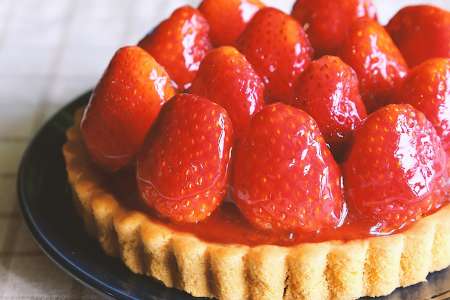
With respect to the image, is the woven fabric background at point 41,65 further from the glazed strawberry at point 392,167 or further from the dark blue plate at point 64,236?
the glazed strawberry at point 392,167

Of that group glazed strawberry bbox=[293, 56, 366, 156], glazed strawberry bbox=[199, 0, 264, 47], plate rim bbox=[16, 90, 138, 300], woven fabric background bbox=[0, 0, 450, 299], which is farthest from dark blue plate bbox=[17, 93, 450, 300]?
glazed strawberry bbox=[199, 0, 264, 47]

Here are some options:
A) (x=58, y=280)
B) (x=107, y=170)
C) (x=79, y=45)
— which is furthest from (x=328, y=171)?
(x=79, y=45)

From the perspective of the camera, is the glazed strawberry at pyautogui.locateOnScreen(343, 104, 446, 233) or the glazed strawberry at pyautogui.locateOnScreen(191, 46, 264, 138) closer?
the glazed strawberry at pyautogui.locateOnScreen(343, 104, 446, 233)

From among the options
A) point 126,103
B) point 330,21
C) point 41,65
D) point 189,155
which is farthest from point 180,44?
point 41,65

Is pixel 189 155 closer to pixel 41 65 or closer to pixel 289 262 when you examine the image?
pixel 289 262

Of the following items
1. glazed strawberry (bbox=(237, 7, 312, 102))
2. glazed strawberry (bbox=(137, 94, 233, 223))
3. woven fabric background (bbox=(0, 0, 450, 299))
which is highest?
glazed strawberry (bbox=(237, 7, 312, 102))

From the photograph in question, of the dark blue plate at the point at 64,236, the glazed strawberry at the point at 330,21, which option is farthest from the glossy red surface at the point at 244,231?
the glazed strawberry at the point at 330,21

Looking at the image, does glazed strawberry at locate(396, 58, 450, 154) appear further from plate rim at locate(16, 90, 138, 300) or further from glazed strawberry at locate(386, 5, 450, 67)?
plate rim at locate(16, 90, 138, 300)
